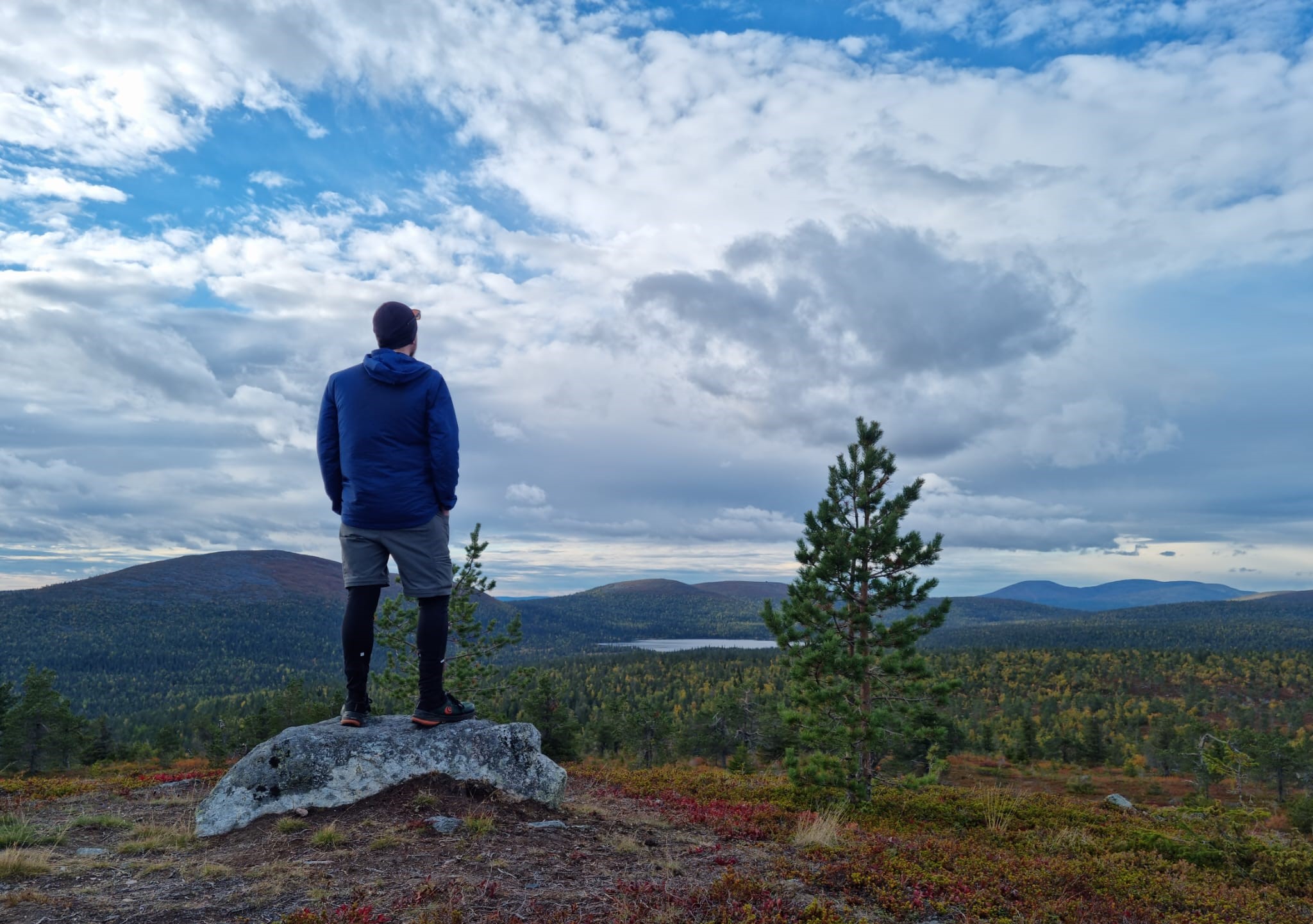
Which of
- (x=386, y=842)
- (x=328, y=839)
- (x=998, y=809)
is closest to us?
(x=386, y=842)

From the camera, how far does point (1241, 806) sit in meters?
11.2

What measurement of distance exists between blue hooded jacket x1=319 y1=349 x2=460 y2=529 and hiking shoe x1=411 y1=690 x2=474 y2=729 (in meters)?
2.58

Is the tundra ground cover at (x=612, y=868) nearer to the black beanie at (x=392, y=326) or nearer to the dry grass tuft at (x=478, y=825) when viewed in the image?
the dry grass tuft at (x=478, y=825)

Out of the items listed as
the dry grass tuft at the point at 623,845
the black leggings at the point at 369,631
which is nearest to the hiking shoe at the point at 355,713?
the black leggings at the point at 369,631

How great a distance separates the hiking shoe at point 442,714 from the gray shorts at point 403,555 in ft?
5.66

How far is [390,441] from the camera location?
6.59 m

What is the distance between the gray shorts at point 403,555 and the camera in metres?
6.78

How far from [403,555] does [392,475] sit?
831mm

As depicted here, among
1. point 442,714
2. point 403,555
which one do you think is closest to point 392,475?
point 403,555

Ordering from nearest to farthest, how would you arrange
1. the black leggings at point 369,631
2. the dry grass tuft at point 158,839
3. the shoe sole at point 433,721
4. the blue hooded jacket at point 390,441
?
the dry grass tuft at point 158,839
the blue hooded jacket at point 390,441
the black leggings at point 369,631
the shoe sole at point 433,721

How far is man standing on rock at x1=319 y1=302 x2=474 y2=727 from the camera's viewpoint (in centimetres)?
659

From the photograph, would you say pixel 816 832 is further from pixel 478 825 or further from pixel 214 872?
pixel 214 872

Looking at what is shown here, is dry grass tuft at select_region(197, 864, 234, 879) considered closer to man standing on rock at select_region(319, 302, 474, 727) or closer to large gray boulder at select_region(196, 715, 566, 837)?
large gray boulder at select_region(196, 715, 566, 837)

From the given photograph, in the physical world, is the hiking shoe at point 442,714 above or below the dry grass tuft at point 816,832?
above
